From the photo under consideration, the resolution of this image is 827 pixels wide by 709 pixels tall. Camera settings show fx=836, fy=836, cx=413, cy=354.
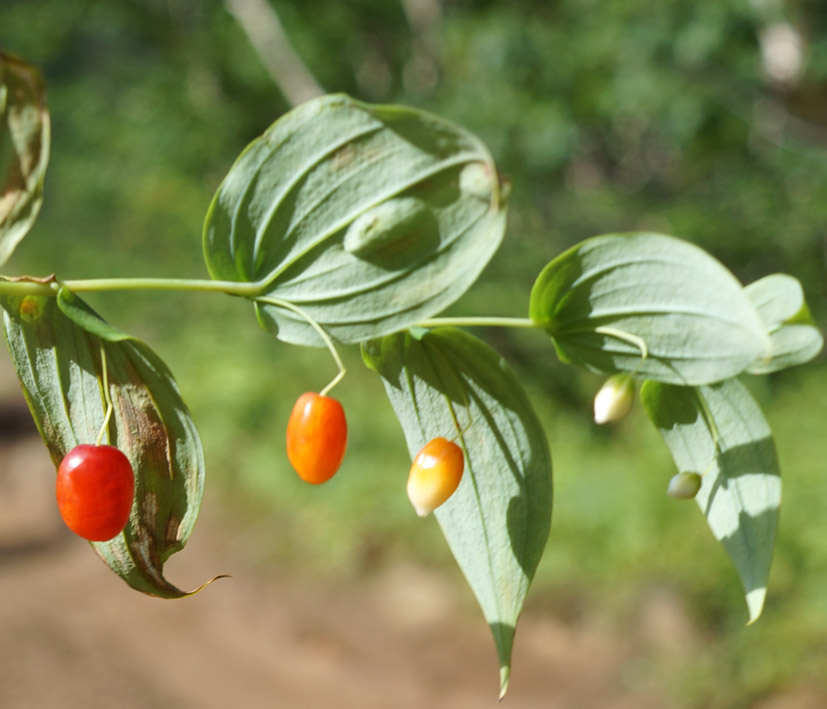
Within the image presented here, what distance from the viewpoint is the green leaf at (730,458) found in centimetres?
39

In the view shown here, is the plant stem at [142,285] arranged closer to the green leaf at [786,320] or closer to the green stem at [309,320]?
the green stem at [309,320]

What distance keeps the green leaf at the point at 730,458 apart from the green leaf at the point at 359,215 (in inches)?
5.1

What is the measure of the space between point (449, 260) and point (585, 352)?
85 millimetres

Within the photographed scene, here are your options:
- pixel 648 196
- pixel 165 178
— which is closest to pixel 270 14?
pixel 165 178

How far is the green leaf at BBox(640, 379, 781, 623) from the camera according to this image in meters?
0.39

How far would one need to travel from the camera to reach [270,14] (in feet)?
13.7

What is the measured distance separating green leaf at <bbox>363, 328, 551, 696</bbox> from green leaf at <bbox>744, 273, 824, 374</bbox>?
0.11 m

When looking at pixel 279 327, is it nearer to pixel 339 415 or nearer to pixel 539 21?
pixel 339 415

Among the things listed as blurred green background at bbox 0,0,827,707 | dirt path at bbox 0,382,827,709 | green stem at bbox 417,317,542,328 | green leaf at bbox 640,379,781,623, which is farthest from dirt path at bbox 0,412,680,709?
green stem at bbox 417,317,542,328

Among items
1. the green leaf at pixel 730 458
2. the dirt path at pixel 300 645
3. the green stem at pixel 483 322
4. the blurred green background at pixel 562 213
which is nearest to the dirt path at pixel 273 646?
the dirt path at pixel 300 645

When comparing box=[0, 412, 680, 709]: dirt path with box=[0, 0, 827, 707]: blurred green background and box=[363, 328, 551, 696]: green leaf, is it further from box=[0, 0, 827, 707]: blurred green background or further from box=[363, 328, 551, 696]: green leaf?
box=[363, 328, 551, 696]: green leaf

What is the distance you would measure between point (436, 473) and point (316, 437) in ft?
0.18

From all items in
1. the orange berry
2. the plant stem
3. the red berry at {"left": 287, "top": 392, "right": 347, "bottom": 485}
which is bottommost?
the orange berry

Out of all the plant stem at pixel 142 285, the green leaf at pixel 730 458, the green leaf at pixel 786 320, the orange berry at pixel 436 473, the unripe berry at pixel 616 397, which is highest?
the plant stem at pixel 142 285
